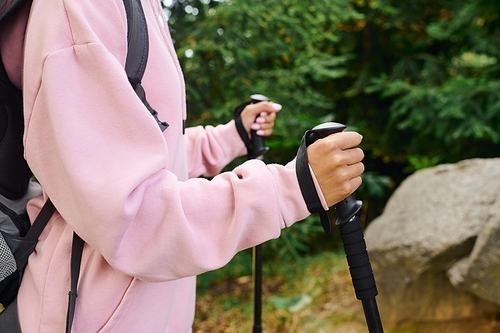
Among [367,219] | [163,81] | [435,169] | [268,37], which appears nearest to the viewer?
[163,81]

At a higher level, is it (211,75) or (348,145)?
(348,145)

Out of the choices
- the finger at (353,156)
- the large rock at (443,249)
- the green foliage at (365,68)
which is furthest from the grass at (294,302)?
the finger at (353,156)

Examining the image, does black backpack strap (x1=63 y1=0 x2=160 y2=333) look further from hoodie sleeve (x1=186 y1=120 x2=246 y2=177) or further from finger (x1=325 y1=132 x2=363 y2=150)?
hoodie sleeve (x1=186 y1=120 x2=246 y2=177)

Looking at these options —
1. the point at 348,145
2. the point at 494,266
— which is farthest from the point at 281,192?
the point at 494,266

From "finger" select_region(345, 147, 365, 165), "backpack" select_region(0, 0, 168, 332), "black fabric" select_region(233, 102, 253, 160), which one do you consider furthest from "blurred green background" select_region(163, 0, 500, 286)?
"finger" select_region(345, 147, 365, 165)

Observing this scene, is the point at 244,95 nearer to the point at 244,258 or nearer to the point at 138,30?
the point at 244,258

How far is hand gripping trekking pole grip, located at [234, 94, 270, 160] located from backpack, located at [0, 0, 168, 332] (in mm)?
758

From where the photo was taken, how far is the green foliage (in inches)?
124

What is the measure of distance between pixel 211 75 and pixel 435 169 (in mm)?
1593

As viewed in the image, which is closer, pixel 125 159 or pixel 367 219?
pixel 125 159

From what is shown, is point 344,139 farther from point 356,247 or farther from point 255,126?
point 255,126

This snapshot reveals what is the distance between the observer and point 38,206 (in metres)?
1.10

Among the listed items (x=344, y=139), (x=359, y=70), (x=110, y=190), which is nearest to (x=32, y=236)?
(x=110, y=190)

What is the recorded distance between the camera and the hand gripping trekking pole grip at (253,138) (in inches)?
67.9
